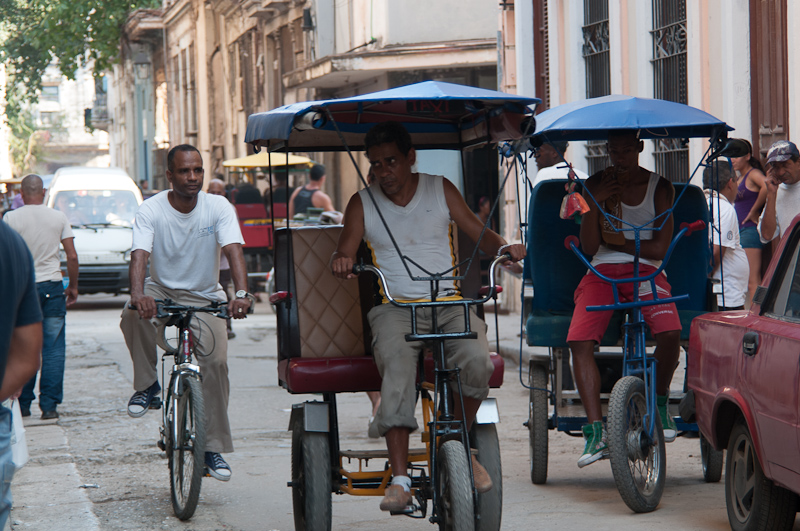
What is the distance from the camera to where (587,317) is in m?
6.67

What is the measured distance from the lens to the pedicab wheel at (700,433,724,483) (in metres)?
6.81

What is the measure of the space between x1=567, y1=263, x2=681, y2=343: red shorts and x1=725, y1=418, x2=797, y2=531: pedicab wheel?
3.83 ft

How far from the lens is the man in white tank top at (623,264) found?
663 centimetres

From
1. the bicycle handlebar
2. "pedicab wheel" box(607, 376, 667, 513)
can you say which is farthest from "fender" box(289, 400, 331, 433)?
"pedicab wheel" box(607, 376, 667, 513)

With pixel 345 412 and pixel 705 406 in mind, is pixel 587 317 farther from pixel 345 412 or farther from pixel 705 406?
pixel 345 412

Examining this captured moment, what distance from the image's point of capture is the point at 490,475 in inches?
203

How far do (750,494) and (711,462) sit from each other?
1.54m

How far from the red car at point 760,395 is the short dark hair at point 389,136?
5.51ft

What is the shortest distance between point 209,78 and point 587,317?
33.3m

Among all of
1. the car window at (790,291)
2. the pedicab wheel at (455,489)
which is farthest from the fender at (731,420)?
the pedicab wheel at (455,489)

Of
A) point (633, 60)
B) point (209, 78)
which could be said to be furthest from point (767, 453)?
point (209, 78)

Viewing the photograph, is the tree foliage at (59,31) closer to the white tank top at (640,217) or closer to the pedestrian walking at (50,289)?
the pedestrian walking at (50,289)

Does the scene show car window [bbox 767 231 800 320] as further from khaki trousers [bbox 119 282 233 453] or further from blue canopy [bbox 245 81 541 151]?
khaki trousers [bbox 119 282 233 453]

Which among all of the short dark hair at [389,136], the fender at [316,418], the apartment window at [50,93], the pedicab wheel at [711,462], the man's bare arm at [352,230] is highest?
the apartment window at [50,93]
